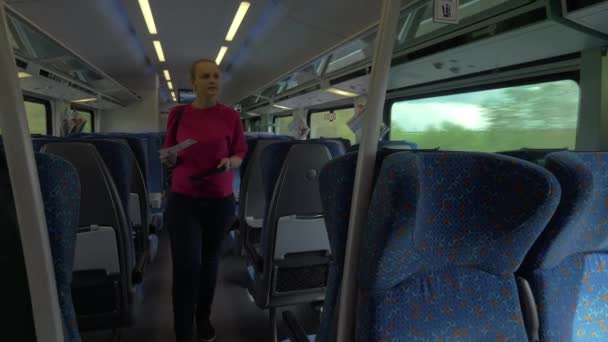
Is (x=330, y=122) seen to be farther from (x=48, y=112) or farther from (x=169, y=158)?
(x=169, y=158)

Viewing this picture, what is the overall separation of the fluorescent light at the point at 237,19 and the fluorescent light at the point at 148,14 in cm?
139

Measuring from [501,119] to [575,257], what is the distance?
213cm

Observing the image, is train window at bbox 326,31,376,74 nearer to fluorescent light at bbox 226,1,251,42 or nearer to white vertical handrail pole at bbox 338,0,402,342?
fluorescent light at bbox 226,1,251,42

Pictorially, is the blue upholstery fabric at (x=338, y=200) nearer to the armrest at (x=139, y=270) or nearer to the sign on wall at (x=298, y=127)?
the armrest at (x=139, y=270)

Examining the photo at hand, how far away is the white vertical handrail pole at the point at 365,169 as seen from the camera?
1.28 meters

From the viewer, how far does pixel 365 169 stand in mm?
1290

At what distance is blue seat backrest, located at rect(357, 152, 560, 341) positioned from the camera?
1137mm

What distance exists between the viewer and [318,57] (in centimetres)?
523

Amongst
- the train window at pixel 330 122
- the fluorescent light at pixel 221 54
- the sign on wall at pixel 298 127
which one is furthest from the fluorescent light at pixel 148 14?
the train window at pixel 330 122

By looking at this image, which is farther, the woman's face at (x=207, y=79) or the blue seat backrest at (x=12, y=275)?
the woman's face at (x=207, y=79)

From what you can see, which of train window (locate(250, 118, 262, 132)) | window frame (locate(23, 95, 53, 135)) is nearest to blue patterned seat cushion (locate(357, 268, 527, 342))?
window frame (locate(23, 95, 53, 135))

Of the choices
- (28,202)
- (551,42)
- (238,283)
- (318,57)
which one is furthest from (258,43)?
(28,202)

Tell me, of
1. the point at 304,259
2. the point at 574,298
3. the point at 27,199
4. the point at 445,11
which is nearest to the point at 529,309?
the point at 574,298

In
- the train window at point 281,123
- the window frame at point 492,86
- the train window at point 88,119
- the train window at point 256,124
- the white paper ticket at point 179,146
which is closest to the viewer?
the white paper ticket at point 179,146
